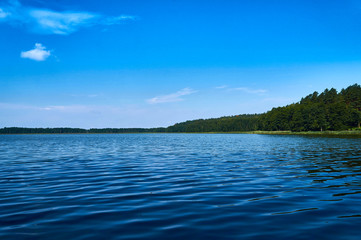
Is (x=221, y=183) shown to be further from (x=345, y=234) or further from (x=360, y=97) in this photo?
(x=360, y=97)

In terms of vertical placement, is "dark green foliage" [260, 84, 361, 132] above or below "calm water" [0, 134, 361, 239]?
above

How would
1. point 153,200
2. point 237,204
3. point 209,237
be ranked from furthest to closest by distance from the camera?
point 153,200 → point 237,204 → point 209,237

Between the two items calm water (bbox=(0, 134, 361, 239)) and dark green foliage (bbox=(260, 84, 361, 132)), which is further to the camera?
dark green foliage (bbox=(260, 84, 361, 132))

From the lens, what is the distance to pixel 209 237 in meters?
8.13

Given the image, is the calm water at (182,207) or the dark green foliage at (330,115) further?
the dark green foliage at (330,115)

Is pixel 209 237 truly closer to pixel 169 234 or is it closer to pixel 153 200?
pixel 169 234

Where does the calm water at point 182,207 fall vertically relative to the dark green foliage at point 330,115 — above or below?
below

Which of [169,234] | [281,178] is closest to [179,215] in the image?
[169,234]

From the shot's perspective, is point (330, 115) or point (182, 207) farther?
point (330, 115)

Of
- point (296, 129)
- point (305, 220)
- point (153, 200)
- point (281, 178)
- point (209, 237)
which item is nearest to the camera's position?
point (209, 237)

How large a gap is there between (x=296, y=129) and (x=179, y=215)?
183759mm

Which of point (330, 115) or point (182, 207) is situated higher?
point (330, 115)

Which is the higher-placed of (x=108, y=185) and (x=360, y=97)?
(x=360, y=97)

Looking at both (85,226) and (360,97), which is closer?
(85,226)
